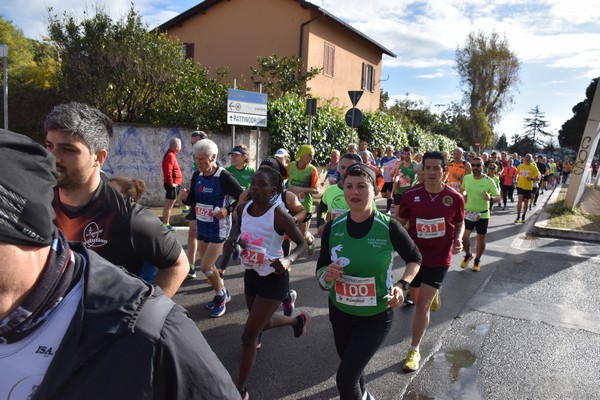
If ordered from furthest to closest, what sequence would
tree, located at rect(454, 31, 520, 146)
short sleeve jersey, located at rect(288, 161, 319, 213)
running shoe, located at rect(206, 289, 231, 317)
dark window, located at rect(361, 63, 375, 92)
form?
tree, located at rect(454, 31, 520, 146) → dark window, located at rect(361, 63, 375, 92) → short sleeve jersey, located at rect(288, 161, 319, 213) → running shoe, located at rect(206, 289, 231, 317)

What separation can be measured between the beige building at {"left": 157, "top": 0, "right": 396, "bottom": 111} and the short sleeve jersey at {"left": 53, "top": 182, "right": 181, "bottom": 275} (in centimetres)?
2005

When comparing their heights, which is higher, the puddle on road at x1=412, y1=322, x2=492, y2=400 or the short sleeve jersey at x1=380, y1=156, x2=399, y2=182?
the short sleeve jersey at x1=380, y1=156, x2=399, y2=182

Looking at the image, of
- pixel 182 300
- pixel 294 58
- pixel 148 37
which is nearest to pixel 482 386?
pixel 182 300

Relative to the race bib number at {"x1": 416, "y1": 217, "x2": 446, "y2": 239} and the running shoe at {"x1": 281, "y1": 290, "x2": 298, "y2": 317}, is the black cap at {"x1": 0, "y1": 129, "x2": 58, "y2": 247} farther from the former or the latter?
the running shoe at {"x1": 281, "y1": 290, "x2": 298, "y2": 317}

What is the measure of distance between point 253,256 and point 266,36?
67.8 ft

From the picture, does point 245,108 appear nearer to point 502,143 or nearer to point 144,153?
point 144,153

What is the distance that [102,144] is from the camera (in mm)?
2340

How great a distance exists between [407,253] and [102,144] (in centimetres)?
211

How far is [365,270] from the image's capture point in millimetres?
3166

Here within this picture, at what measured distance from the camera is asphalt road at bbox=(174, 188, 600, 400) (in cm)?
396

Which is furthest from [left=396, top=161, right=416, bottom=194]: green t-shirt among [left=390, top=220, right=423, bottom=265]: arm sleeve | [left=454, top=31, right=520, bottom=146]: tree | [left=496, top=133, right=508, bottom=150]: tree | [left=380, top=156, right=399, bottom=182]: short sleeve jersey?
[left=496, top=133, right=508, bottom=150]: tree

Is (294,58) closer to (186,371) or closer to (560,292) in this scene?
(560,292)

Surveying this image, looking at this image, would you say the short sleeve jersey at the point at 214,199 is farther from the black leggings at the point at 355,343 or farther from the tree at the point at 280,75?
the tree at the point at 280,75

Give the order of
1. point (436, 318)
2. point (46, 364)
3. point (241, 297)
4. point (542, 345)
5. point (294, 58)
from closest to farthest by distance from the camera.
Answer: point (46, 364) < point (542, 345) < point (436, 318) < point (241, 297) < point (294, 58)
